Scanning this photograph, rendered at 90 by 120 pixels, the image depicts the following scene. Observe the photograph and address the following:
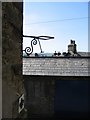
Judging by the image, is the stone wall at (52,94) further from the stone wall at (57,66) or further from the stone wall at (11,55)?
the stone wall at (11,55)

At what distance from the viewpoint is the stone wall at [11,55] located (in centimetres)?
391

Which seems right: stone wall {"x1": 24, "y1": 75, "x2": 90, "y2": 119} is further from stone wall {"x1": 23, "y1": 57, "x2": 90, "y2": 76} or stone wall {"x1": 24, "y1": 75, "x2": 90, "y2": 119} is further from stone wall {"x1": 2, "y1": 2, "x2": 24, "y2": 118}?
stone wall {"x1": 2, "y1": 2, "x2": 24, "y2": 118}

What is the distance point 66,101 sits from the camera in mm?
15062

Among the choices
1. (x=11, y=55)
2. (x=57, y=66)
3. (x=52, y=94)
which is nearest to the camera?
(x=11, y=55)

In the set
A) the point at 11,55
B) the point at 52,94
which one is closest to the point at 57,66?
the point at 52,94

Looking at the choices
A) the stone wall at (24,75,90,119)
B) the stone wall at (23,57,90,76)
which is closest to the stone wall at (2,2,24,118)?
the stone wall at (24,75,90,119)

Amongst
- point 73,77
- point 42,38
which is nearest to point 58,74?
point 73,77

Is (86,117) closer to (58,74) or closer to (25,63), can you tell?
(58,74)

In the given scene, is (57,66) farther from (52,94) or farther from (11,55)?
(11,55)

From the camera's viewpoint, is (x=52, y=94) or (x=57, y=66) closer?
(x=52, y=94)

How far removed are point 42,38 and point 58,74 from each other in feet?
32.7

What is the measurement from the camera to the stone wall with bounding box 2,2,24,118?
154 inches

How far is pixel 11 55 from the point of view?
416 centimetres

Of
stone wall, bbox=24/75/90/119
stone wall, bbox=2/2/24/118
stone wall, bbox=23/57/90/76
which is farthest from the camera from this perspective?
stone wall, bbox=23/57/90/76
